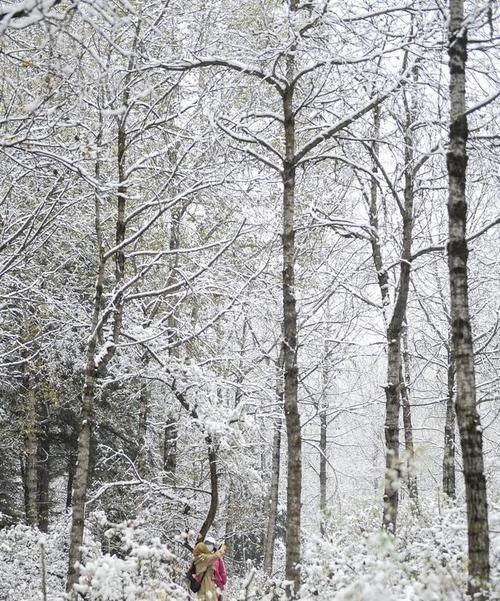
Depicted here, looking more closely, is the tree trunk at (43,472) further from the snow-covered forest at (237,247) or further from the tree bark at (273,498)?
the tree bark at (273,498)

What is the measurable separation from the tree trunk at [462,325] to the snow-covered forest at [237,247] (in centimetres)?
2

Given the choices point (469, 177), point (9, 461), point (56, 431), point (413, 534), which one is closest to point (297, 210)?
point (469, 177)

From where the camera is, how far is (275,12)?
820 centimetres

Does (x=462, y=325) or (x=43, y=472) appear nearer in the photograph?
(x=462, y=325)

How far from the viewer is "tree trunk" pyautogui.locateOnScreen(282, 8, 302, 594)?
7117 millimetres

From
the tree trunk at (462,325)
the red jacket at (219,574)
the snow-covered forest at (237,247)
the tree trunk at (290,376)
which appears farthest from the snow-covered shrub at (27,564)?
the tree trunk at (462,325)

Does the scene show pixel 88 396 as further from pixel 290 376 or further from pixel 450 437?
pixel 450 437

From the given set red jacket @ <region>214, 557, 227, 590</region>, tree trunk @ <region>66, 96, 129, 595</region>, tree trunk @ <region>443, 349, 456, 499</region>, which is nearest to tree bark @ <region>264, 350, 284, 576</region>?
tree trunk @ <region>443, 349, 456, 499</region>

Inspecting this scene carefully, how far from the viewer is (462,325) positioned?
15.8 feet

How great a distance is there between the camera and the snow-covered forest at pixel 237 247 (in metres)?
4.91

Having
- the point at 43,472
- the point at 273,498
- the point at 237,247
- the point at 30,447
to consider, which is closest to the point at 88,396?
the point at 30,447

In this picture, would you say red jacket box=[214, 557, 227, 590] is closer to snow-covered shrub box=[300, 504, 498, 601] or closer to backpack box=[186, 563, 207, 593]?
backpack box=[186, 563, 207, 593]

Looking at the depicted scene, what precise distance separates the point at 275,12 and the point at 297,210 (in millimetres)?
4058

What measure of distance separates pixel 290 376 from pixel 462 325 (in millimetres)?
2989
